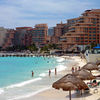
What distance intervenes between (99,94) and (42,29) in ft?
393

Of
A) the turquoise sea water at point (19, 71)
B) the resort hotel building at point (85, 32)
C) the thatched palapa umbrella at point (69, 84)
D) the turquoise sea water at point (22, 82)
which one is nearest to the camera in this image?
the thatched palapa umbrella at point (69, 84)

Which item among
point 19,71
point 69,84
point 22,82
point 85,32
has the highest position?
point 85,32

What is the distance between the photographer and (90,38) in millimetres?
94438

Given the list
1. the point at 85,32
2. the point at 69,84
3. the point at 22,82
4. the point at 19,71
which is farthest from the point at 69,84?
the point at 85,32

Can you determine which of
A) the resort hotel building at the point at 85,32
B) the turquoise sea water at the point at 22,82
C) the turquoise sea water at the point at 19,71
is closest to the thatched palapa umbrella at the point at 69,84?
the turquoise sea water at the point at 22,82

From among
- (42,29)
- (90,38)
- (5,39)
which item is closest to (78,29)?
(90,38)

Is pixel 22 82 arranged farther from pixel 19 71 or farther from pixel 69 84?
pixel 19 71

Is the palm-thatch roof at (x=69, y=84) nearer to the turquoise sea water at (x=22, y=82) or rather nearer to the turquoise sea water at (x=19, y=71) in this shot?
the turquoise sea water at (x=22, y=82)

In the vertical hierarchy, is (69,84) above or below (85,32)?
below

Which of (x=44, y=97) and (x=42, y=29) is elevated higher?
(x=42, y=29)

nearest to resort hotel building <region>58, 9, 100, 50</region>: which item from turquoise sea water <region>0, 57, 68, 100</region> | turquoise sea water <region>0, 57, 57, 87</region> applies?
turquoise sea water <region>0, 57, 57, 87</region>

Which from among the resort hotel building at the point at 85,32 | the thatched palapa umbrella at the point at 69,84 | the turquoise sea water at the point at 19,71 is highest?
the resort hotel building at the point at 85,32

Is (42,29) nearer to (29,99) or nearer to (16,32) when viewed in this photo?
(16,32)

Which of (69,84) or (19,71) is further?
(19,71)
